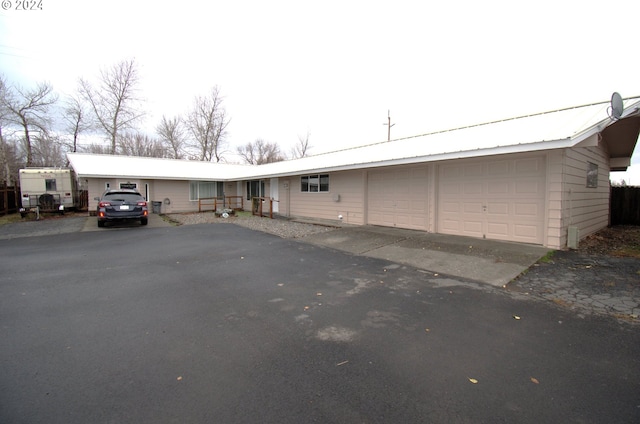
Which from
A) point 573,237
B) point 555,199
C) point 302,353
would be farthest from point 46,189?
point 573,237

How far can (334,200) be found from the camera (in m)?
12.6

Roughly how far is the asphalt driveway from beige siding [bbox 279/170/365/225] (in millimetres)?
6660

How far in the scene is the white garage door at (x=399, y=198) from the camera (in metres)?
9.51

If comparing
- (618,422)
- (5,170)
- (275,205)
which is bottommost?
(618,422)

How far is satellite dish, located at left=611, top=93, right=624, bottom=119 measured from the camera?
18.6 ft

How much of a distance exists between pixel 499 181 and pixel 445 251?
8.62 feet

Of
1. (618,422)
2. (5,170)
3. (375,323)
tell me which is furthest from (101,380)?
(5,170)

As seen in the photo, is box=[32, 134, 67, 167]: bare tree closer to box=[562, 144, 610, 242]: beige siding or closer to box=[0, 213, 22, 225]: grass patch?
box=[0, 213, 22, 225]: grass patch

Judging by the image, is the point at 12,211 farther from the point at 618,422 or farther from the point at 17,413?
the point at 618,422

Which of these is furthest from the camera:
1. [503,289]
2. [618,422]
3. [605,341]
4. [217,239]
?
[217,239]

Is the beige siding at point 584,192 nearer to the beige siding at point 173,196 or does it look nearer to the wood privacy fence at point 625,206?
the wood privacy fence at point 625,206

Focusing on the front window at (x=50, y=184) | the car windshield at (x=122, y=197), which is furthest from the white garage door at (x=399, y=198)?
the front window at (x=50, y=184)

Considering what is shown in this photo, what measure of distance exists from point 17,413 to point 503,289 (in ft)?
17.7

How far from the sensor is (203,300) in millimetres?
4117
